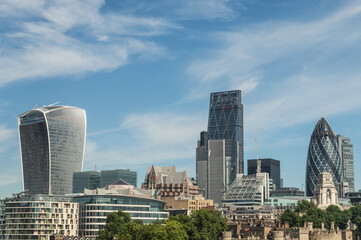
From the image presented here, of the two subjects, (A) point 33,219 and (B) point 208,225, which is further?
(A) point 33,219

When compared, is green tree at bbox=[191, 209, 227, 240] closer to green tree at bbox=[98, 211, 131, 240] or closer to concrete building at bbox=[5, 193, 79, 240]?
green tree at bbox=[98, 211, 131, 240]

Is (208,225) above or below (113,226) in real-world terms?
above

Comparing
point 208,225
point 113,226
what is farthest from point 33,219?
point 208,225

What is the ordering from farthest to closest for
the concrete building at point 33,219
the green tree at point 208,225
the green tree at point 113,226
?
the concrete building at point 33,219
the green tree at point 113,226
the green tree at point 208,225

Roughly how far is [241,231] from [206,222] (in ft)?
45.6

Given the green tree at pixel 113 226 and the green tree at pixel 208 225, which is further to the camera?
the green tree at pixel 113 226

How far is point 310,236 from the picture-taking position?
139250 millimetres

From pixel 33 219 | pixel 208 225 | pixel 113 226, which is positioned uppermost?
pixel 33 219

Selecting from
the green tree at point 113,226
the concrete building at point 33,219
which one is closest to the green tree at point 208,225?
the green tree at point 113,226

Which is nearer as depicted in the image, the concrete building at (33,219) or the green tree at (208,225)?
the green tree at (208,225)

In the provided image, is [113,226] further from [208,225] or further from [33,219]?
[33,219]

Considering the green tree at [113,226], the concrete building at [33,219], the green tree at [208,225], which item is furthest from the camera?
the concrete building at [33,219]

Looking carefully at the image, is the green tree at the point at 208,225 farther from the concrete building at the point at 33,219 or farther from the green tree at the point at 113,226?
the concrete building at the point at 33,219

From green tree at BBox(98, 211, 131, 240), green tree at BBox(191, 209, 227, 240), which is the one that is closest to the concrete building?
green tree at BBox(98, 211, 131, 240)
